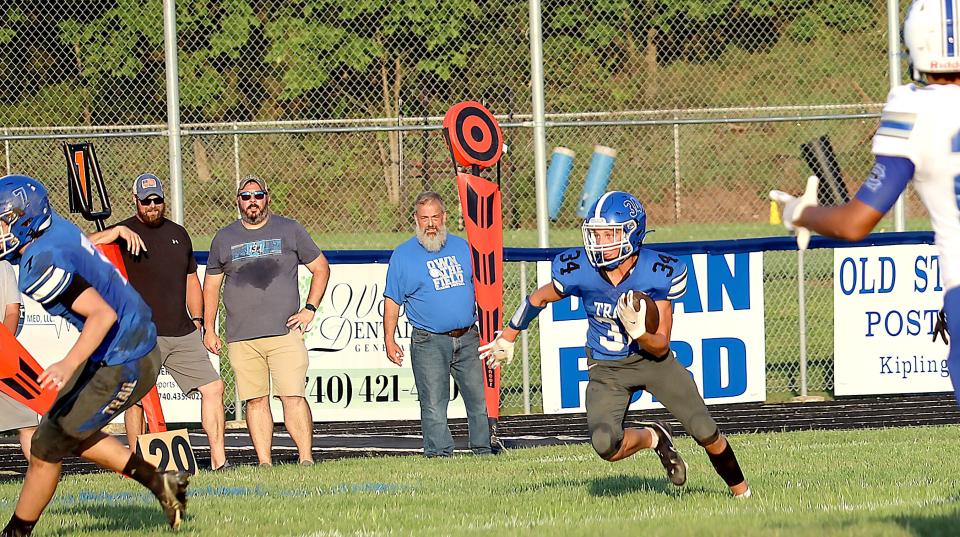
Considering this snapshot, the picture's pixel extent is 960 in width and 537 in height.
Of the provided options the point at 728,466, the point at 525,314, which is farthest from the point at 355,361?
the point at 728,466

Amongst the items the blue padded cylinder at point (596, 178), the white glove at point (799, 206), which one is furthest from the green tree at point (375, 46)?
the white glove at point (799, 206)

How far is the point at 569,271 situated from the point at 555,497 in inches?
48.3

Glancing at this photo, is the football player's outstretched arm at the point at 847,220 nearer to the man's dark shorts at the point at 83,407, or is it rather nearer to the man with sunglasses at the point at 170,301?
the man's dark shorts at the point at 83,407

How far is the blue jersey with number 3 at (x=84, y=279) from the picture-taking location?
6.40 m

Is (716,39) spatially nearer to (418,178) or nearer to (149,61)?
(418,178)

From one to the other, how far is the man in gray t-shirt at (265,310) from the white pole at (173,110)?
2.49 metres

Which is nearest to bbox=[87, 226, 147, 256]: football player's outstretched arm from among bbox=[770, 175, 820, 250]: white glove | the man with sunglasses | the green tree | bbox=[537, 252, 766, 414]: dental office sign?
the man with sunglasses

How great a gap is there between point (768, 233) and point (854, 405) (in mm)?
20765

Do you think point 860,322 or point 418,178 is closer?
point 860,322

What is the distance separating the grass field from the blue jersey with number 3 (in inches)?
36.7

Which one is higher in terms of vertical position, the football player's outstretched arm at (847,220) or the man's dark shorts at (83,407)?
the football player's outstretched arm at (847,220)

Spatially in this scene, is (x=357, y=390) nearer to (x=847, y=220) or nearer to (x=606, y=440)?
(x=606, y=440)

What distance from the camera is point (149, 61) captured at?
22.8m

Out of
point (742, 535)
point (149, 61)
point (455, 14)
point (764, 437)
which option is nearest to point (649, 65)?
point (455, 14)
